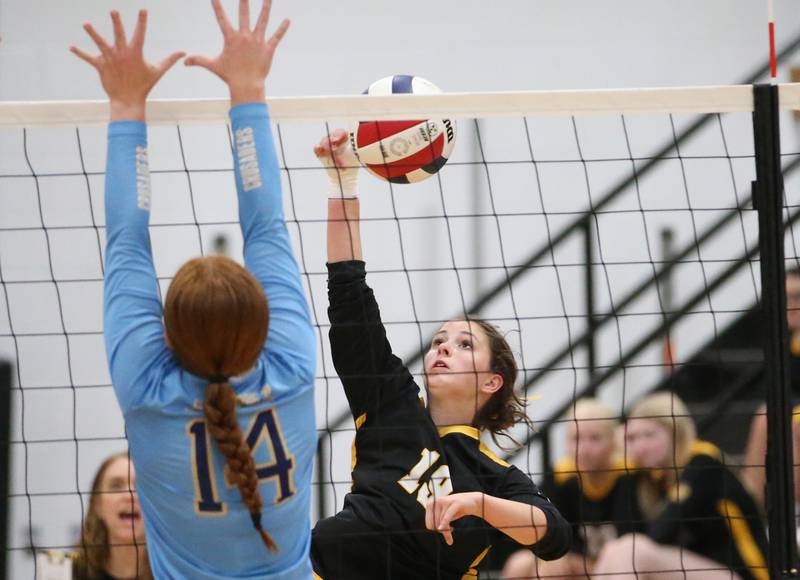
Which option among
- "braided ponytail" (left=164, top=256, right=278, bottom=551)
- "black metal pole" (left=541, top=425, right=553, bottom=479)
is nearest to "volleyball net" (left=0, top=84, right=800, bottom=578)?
"black metal pole" (left=541, top=425, right=553, bottom=479)

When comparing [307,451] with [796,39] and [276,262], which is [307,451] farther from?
[796,39]

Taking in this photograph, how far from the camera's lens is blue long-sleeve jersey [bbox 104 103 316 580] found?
A: 2.06 m

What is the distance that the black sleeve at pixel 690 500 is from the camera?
4078mm

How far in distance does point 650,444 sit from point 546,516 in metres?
1.63

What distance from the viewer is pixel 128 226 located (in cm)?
215

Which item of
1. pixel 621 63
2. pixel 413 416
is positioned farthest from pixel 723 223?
pixel 413 416

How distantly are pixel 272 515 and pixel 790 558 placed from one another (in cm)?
129

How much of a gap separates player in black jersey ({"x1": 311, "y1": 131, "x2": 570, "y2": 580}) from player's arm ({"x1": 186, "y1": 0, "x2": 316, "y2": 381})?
2.32 feet

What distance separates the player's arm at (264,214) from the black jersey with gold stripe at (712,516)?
72.7 inches

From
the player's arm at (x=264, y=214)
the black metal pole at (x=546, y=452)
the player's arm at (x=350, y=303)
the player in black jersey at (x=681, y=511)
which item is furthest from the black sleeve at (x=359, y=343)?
the black metal pole at (x=546, y=452)

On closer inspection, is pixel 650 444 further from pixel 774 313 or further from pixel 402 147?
pixel 402 147

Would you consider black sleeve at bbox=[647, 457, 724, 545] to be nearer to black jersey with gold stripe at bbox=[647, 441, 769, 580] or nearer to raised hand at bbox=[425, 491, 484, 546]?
black jersey with gold stripe at bbox=[647, 441, 769, 580]

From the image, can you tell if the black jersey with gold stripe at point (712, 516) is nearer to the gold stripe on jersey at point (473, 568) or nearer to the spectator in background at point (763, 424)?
the spectator in background at point (763, 424)

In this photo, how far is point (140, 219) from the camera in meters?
2.17
